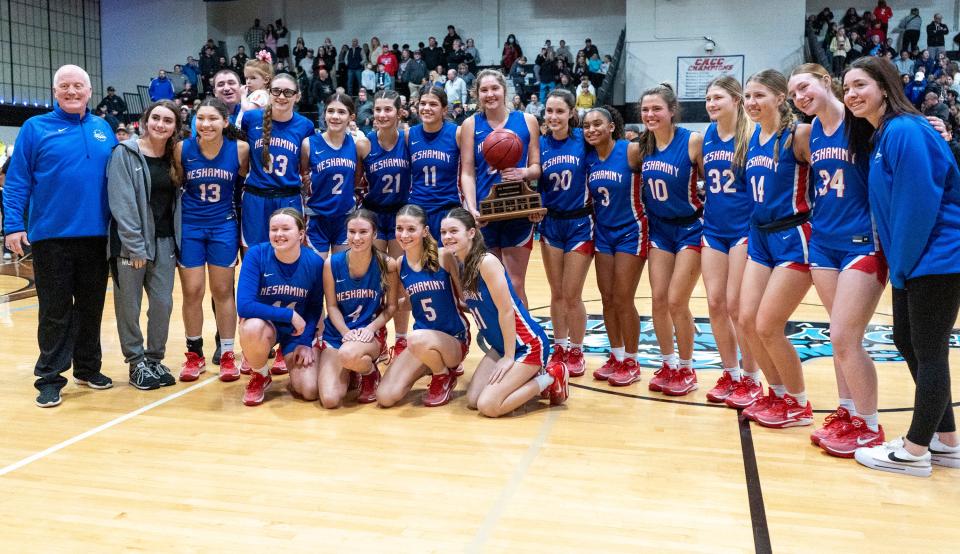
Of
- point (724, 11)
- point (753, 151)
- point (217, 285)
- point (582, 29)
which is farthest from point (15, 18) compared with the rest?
point (753, 151)

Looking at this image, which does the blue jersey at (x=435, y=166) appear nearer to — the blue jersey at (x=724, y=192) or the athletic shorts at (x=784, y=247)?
the blue jersey at (x=724, y=192)

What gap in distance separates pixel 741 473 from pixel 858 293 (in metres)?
0.93

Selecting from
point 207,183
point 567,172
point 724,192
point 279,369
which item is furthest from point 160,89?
point 724,192

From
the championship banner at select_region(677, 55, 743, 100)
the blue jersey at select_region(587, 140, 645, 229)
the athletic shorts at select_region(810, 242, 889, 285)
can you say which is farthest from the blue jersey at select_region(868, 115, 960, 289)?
the championship banner at select_region(677, 55, 743, 100)

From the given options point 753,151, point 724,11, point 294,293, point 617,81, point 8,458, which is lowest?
point 8,458

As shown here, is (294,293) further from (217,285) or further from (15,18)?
(15,18)

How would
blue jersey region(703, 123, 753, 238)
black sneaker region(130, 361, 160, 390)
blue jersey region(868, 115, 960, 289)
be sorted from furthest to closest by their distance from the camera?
1. black sneaker region(130, 361, 160, 390)
2. blue jersey region(703, 123, 753, 238)
3. blue jersey region(868, 115, 960, 289)

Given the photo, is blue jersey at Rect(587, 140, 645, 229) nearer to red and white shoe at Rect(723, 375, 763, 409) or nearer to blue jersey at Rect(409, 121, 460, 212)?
blue jersey at Rect(409, 121, 460, 212)

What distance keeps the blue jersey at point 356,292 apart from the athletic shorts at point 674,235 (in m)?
1.63

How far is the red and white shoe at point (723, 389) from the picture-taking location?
4.71 metres

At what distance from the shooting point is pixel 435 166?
5.19m

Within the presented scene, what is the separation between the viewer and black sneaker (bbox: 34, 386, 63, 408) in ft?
15.0

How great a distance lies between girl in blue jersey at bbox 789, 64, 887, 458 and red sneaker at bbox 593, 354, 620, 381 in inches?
62.5

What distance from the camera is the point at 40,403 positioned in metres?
4.58
